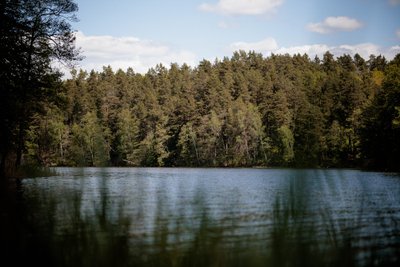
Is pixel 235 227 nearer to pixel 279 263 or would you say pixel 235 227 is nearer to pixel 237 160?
pixel 279 263

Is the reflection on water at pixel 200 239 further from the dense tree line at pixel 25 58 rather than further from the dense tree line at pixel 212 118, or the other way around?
the dense tree line at pixel 212 118

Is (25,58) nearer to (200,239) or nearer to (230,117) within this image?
(200,239)

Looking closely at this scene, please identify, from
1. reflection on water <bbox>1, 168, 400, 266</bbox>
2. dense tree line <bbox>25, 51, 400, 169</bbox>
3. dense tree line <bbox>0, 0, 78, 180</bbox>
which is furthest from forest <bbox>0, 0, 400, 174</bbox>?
reflection on water <bbox>1, 168, 400, 266</bbox>

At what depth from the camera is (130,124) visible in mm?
135125

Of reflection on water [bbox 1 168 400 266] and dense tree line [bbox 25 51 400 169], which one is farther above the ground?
dense tree line [bbox 25 51 400 169]

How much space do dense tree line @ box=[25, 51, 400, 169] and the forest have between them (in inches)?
11.4

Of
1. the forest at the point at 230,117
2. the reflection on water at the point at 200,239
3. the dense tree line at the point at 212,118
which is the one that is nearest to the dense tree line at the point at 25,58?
the reflection on water at the point at 200,239

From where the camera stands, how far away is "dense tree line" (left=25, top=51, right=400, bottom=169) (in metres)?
104

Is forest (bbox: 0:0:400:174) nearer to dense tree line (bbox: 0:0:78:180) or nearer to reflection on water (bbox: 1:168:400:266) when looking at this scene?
dense tree line (bbox: 0:0:78:180)

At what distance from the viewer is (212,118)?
121 m

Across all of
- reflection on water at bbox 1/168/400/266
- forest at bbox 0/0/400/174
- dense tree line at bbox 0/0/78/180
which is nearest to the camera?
reflection on water at bbox 1/168/400/266

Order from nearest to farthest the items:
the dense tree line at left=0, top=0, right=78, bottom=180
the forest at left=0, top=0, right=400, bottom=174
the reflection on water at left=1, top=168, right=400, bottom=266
A: the reflection on water at left=1, top=168, right=400, bottom=266
the dense tree line at left=0, top=0, right=78, bottom=180
the forest at left=0, top=0, right=400, bottom=174

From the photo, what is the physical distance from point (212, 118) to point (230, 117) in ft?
15.7

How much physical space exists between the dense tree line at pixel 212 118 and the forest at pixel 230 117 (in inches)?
11.4
